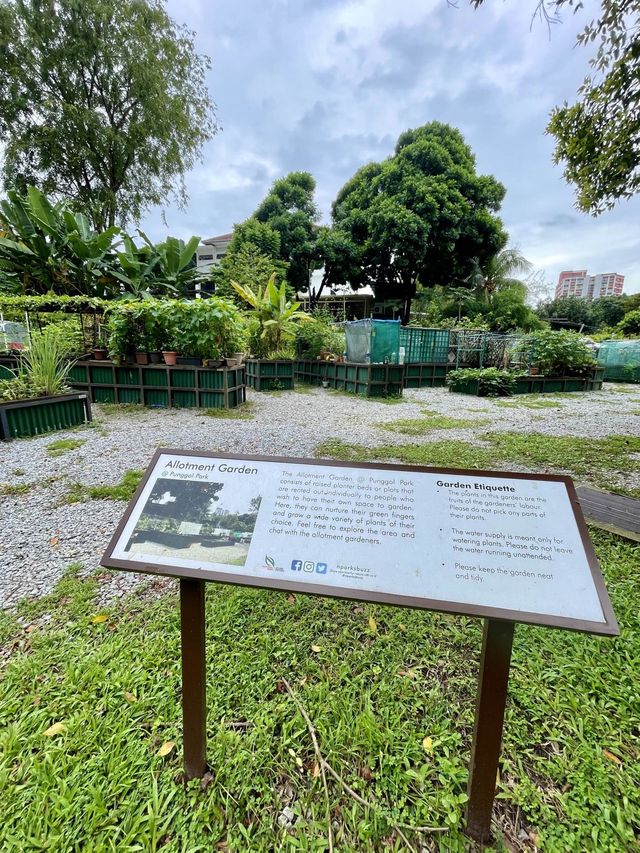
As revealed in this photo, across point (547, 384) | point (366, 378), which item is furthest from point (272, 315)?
point (547, 384)

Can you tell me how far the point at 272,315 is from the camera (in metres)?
11.0

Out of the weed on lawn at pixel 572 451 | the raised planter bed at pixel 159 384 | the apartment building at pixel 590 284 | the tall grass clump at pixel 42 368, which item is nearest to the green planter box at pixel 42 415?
the tall grass clump at pixel 42 368

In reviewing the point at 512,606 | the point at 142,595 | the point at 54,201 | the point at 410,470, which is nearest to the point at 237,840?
the point at 512,606

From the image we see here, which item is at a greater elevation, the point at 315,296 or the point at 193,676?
the point at 315,296

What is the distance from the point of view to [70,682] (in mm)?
1708

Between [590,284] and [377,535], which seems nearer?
[377,535]

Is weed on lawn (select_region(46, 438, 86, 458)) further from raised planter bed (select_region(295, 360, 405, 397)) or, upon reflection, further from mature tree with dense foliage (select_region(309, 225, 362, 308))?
mature tree with dense foliage (select_region(309, 225, 362, 308))

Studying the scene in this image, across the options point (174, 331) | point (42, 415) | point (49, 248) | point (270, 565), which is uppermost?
point (49, 248)

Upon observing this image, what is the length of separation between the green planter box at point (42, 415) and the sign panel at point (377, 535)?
202 inches

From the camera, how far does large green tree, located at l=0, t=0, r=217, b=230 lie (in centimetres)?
1362

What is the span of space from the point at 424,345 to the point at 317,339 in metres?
3.80

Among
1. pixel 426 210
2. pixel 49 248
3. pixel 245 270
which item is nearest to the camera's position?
pixel 49 248

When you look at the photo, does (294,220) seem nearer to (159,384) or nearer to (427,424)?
(159,384)

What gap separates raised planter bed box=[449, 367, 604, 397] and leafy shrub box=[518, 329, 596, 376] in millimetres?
359
